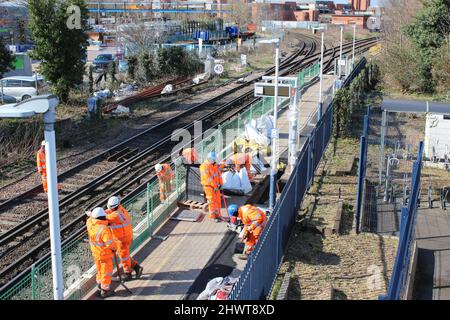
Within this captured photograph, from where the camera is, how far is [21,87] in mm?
27156

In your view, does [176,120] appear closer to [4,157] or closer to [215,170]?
[4,157]

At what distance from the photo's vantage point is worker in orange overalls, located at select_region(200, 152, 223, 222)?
1060cm

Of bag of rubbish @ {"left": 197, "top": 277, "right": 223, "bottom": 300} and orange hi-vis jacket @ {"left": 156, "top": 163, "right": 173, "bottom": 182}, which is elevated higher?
orange hi-vis jacket @ {"left": 156, "top": 163, "right": 173, "bottom": 182}

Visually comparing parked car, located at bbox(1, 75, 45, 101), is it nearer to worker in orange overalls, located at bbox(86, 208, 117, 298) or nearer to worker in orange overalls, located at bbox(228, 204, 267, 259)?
worker in orange overalls, located at bbox(228, 204, 267, 259)

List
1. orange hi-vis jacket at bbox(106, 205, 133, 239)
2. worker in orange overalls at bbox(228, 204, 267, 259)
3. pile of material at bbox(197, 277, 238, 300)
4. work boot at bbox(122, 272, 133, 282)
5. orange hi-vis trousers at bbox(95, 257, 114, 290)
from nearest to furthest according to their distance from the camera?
pile of material at bbox(197, 277, 238, 300) → orange hi-vis trousers at bbox(95, 257, 114, 290) → orange hi-vis jacket at bbox(106, 205, 133, 239) → work boot at bbox(122, 272, 133, 282) → worker in orange overalls at bbox(228, 204, 267, 259)

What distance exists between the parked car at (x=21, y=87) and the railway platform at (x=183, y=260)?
17735 millimetres

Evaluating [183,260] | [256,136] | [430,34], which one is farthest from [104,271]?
[430,34]

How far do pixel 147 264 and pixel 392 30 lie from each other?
37708mm

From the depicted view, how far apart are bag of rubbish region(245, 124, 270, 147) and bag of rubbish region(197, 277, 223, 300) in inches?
354

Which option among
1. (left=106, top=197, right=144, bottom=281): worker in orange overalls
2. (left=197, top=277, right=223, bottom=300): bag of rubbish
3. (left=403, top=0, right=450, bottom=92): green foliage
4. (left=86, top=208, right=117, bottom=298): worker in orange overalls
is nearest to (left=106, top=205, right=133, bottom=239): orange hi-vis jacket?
(left=106, top=197, right=144, bottom=281): worker in orange overalls

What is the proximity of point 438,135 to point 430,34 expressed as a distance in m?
15.4

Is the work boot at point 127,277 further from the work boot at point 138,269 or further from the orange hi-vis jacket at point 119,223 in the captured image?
the orange hi-vis jacket at point 119,223
